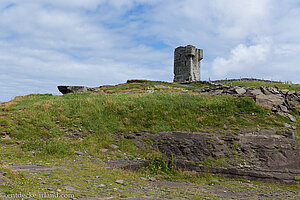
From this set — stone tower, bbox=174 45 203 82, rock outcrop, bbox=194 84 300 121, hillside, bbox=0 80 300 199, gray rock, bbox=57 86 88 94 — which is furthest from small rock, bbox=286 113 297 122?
stone tower, bbox=174 45 203 82

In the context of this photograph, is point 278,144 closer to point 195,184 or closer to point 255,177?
point 255,177

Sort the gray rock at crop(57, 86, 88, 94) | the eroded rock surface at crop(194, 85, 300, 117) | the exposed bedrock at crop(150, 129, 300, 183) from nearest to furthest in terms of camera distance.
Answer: the exposed bedrock at crop(150, 129, 300, 183) < the eroded rock surface at crop(194, 85, 300, 117) < the gray rock at crop(57, 86, 88, 94)

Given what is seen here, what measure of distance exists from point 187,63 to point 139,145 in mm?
43793

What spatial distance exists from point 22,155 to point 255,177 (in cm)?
1278

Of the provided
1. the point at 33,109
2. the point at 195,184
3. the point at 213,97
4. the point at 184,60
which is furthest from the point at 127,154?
the point at 184,60

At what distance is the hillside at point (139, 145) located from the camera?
8.45m

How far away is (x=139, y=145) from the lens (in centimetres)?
1521

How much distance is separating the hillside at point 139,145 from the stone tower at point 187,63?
3532 cm

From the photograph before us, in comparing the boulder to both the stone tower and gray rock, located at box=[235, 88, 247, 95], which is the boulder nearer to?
gray rock, located at box=[235, 88, 247, 95]

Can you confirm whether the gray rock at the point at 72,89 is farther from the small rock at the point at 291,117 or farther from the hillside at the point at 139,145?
the small rock at the point at 291,117

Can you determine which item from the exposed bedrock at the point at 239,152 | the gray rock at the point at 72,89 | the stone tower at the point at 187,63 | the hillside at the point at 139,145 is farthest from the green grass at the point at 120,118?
the stone tower at the point at 187,63

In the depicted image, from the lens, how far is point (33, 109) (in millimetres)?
18297

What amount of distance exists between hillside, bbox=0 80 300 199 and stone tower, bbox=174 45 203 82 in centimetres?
3532

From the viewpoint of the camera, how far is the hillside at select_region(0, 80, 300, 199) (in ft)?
27.7
